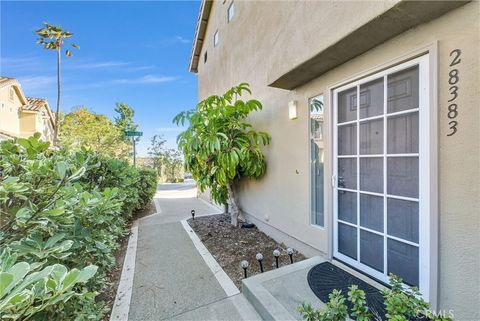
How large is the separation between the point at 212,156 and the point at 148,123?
91.5 feet

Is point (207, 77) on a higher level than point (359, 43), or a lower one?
higher

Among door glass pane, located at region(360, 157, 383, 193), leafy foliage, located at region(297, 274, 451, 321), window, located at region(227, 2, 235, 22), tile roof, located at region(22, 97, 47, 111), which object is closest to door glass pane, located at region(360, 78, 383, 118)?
door glass pane, located at region(360, 157, 383, 193)

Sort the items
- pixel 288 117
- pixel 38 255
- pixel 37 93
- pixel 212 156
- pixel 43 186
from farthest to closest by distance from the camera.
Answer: pixel 37 93, pixel 212 156, pixel 288 117, pixel 43 186, pixel 38 255

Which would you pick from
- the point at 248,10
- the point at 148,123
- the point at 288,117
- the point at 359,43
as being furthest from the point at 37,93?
the point at 359,43

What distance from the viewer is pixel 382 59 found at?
2.51m

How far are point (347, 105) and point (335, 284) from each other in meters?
2.31

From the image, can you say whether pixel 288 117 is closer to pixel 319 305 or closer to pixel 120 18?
pixel 319 305

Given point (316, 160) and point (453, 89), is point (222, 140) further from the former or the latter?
point (453, 89)

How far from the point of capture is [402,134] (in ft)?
7.89

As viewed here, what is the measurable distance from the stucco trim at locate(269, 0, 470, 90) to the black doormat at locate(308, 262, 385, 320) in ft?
9.17

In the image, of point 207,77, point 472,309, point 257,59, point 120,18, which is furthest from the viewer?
point 207,77

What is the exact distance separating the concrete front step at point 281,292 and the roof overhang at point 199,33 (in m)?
10.1

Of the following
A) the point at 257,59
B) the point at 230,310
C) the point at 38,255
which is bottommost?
the point at 230,310

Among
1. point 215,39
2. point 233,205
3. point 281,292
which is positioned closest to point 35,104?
point 215,39
